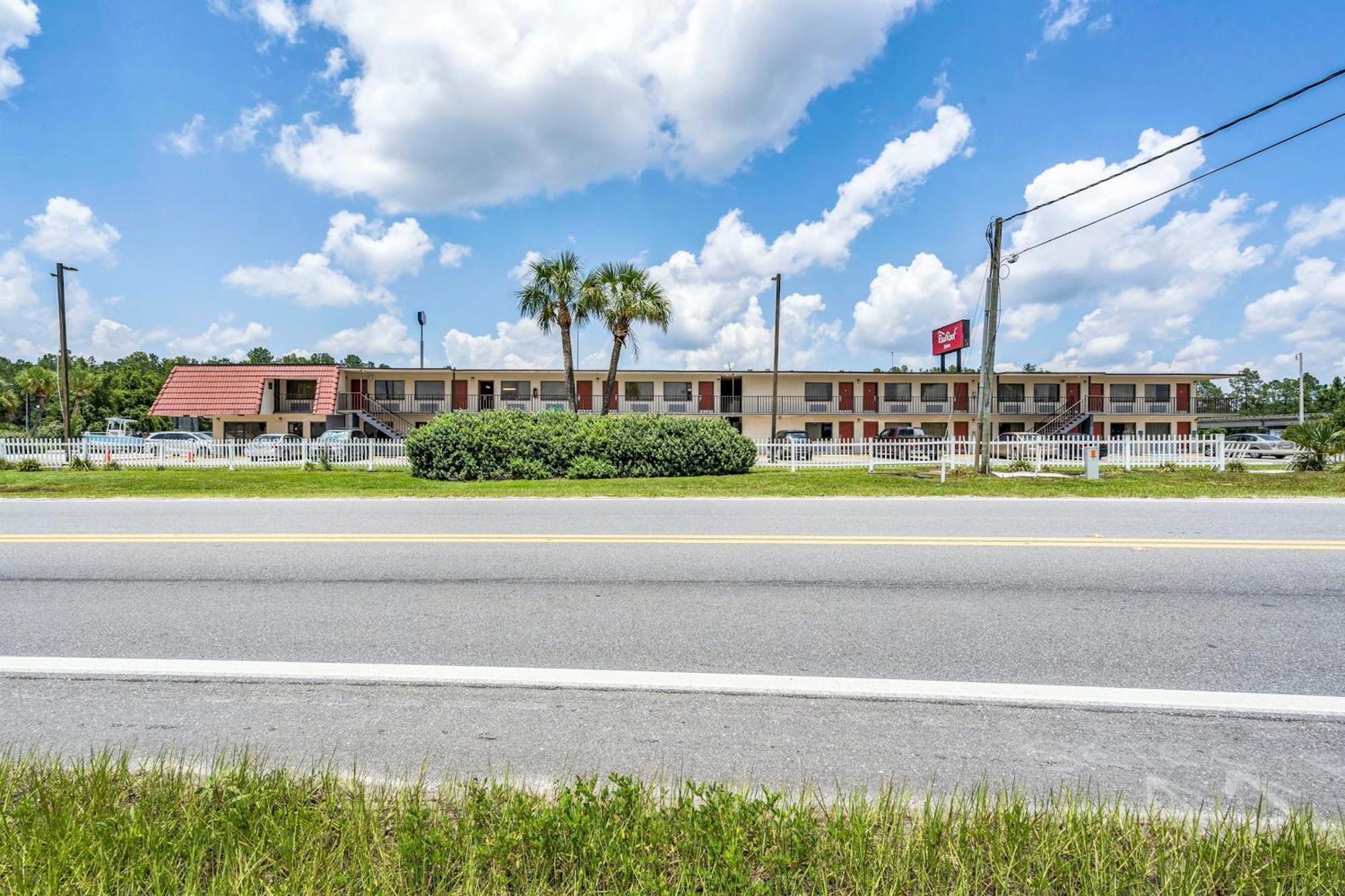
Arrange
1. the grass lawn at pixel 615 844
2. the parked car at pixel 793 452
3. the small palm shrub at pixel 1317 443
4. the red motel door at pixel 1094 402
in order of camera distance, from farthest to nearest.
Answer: the red motel door at pixel 1094 402 < the parked car at pixel 793 452 < the small palm shrub at pixel 1317 443 < the grass lawn at pixel 615 844

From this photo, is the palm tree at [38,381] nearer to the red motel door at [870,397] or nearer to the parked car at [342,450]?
the parked car at [342,450]

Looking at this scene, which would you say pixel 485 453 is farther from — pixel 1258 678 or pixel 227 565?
pixel 1258 678

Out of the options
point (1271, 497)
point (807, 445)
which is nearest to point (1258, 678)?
point (1271, 497)

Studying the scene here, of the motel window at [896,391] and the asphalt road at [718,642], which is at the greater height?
the motel window at [896,391]

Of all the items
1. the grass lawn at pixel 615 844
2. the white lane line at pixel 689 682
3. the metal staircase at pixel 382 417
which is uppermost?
the metal staircase at pixel 382 417

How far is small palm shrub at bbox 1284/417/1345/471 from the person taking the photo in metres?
17.9

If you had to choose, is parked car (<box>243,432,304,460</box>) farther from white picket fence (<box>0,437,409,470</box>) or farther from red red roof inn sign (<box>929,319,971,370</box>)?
red red roof inn sign (<box>929,319,971,370</box>)

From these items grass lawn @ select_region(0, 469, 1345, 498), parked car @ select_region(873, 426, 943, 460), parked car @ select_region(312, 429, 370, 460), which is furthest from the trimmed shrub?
parked car @ select_region(873, 426, 943, 460)

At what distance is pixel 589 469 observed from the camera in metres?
17.2

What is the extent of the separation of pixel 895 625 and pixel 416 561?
4420 millimetres

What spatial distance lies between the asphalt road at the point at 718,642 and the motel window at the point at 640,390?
35384 millimetres

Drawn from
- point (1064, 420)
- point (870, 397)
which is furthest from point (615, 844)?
point (1064, 420)

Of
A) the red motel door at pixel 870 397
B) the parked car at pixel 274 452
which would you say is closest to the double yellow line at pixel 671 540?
the parked car at pixel 274 452

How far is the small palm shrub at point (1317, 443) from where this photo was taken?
1786 cm
